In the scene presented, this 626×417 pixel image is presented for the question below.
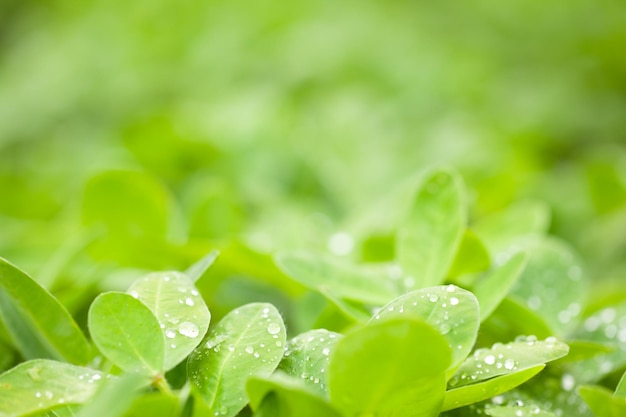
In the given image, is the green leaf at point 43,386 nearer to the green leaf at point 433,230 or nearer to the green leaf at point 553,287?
the green leaf at point 433,230

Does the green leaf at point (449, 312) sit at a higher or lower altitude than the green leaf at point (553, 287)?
higher

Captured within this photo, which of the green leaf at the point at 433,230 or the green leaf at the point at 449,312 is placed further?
the green leaf at the point at 433,230

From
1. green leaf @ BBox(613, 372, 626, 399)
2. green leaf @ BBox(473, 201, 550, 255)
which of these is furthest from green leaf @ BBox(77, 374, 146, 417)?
green leaf @ BBox(473, 201, 550, 255)

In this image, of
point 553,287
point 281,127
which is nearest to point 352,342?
point 553,287

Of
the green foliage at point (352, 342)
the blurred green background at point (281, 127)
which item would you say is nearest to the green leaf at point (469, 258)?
the green foliage at point (352, 342)

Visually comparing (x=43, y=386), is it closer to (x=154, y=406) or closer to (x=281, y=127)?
(x=154, y=406)

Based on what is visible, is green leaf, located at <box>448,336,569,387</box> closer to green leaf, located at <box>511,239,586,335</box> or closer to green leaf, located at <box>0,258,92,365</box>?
green leaf, located at <box>511,239,586,335</box>
